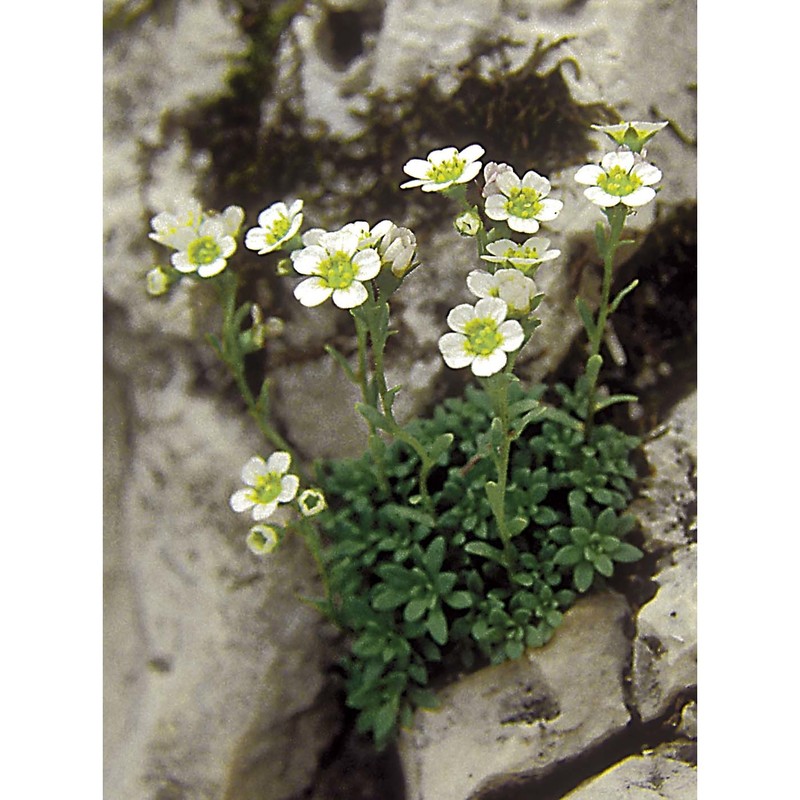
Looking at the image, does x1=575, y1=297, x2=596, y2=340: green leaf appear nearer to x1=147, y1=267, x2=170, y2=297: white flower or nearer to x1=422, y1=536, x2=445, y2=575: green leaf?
x1=422, y1=536, x2=445, y2=575: green leaf

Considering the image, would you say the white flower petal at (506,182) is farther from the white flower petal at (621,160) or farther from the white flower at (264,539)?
the white flower at (264,539)

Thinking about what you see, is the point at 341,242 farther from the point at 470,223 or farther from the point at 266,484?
the point at 266,484

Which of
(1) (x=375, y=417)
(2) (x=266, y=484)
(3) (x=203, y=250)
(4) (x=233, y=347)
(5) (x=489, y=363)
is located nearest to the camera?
(5) (x=489, y=363)

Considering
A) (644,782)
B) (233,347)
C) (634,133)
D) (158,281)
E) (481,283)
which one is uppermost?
(634,133)

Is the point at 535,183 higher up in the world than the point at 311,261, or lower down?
higher up

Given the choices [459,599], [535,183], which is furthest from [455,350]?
[459,599]

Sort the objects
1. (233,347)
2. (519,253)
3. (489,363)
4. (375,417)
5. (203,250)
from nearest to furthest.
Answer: (489,363), (519,253), (375,417), (203,250), (233,347)

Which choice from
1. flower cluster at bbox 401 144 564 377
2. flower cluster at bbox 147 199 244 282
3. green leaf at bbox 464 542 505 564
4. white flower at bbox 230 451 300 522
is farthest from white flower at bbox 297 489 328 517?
flower cluster at bbox 147 199 244 282
